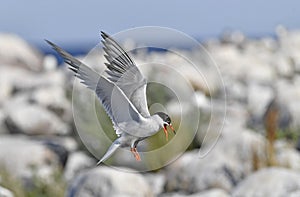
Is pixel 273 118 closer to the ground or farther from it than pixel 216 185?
farther from it

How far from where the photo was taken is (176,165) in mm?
12219

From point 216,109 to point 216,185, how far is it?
423 centimetres

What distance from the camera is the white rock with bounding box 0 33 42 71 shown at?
3277cm

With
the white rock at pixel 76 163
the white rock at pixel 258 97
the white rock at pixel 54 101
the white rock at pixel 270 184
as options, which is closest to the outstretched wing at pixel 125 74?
the white rock at pixel 270 184

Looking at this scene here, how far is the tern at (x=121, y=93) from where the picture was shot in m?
4.35

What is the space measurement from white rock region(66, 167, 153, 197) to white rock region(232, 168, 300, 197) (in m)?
0.98

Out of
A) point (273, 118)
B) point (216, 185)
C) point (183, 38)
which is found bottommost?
point (216, 185)

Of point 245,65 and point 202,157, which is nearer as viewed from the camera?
point 202,157

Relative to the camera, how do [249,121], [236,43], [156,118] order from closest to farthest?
[156,118] < [249,121] < [236,43]

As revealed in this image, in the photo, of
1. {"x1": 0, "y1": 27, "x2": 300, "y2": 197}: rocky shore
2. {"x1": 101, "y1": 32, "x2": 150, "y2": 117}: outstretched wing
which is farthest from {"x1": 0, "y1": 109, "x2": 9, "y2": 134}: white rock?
{"x1": 101, "y1": 32, "x2": 150, "y2": 117}: outstretched wing

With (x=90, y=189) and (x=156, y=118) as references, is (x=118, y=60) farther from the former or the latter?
(x=90, y=189)

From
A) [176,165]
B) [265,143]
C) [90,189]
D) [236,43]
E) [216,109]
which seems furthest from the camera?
[236,43]

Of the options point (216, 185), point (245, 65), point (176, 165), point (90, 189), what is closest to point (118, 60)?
point (90, 189)

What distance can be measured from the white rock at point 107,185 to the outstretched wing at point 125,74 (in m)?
4.36
